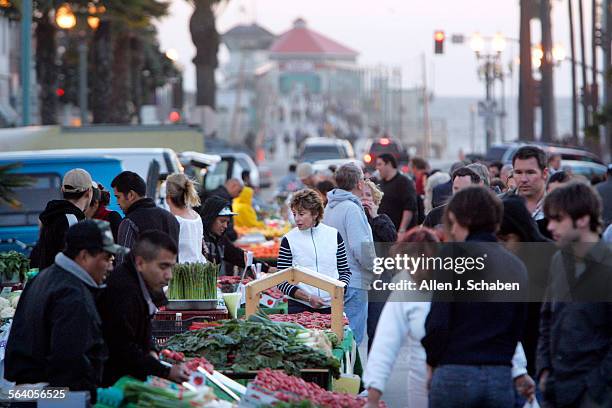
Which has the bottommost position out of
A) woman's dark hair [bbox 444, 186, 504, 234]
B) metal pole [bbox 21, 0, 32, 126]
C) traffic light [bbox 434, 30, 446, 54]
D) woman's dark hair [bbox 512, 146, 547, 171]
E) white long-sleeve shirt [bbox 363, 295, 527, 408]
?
white long-sleeve shirt [bbox 363, 295, 527, 408]

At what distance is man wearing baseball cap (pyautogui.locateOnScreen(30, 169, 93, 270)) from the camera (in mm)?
10922

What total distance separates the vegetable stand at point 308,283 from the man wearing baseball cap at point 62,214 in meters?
1.44

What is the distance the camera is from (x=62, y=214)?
1100cm

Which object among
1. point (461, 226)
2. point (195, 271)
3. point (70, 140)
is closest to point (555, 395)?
point (461, 226)

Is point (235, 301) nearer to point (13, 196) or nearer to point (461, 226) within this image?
point (13, 196)

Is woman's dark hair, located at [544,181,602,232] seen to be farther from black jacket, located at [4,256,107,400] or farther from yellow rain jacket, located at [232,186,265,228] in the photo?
yellow rain jacket, located at [232,186,265,228]

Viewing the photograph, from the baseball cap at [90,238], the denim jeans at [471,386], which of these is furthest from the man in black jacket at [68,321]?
the denim jeans at [471,386]

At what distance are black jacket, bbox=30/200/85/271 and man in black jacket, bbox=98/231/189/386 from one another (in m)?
3.49

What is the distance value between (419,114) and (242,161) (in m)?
151

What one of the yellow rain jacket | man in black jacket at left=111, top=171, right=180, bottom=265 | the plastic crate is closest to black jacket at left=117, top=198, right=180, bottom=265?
man in black jacket at left=111, top=171, right=180, bottom=265

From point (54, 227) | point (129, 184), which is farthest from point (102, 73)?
point (54, 227)

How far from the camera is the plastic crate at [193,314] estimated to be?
1081 cm

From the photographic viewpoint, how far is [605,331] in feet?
23.0

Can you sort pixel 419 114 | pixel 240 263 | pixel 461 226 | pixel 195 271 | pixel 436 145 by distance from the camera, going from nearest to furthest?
pixel 461 226, pixel 195 271, pixel 240 263, pixel 436 145, pixel 419 114
